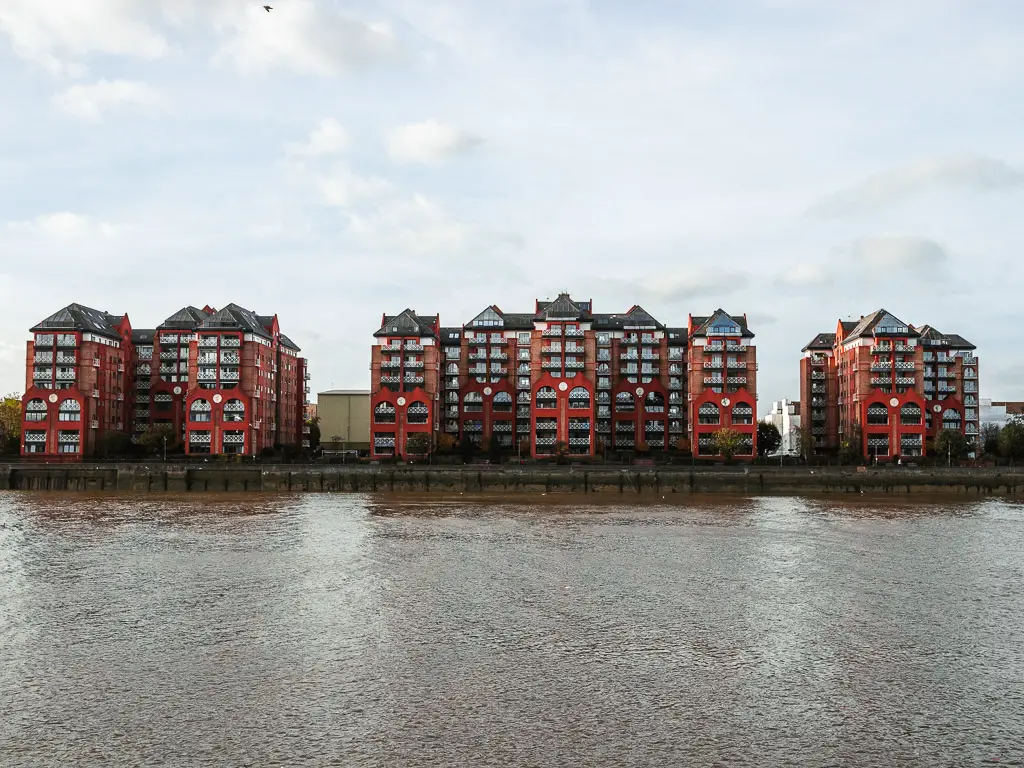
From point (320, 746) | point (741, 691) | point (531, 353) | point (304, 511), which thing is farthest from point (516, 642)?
point (531, 353)

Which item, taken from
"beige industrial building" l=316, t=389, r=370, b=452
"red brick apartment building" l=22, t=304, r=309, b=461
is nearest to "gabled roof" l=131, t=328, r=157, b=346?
"red brick apartment building" l=22, t=304, r=309, b=461

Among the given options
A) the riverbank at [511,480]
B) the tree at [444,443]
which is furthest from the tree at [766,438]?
the tree at [444,443]

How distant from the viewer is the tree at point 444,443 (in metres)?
113

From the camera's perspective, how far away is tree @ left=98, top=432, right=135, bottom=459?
348ft

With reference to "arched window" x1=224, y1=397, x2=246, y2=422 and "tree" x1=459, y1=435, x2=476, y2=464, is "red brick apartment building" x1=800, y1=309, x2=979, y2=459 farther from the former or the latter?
"arched window" x1=224, y1=397, x2=246, y2=422

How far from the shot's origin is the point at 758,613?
25.3 m

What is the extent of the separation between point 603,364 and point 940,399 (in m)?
47.9

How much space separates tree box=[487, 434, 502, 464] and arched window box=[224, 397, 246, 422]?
107ft

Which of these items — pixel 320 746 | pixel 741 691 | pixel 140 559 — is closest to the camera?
pixel 320 746

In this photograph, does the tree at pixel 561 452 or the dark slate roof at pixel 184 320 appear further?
the dark slate roof at pixel 184 320

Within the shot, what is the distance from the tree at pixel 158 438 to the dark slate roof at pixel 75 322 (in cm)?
1475

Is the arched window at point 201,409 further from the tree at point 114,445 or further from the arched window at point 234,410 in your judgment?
the tree at point 114,445

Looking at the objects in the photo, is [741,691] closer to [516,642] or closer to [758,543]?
[516,642]

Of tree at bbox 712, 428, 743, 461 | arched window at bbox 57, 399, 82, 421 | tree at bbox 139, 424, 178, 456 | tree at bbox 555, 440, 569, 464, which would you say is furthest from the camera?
arched window at bbox 57, 399, 82, 421
